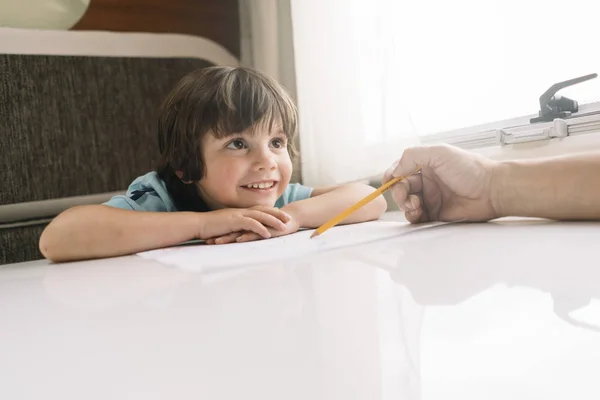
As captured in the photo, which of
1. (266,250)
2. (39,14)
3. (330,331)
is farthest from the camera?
(39,14)

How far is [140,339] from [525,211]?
1.97 feet

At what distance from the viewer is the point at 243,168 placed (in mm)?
1039

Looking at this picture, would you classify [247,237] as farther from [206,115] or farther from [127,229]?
[206,115]

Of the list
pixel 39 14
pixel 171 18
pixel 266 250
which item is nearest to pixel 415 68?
pixel 266 250

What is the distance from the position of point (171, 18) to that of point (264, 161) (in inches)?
Result: 44.8

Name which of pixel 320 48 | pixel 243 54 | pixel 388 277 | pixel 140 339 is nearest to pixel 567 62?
pixel 320 48

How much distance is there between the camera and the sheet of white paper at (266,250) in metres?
0.63

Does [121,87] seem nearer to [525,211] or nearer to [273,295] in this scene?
[525,211]

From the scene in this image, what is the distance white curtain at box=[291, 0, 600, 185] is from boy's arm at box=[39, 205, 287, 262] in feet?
1.87

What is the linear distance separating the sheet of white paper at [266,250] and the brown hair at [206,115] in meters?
0.30

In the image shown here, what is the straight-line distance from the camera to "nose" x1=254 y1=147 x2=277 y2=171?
3.39 feet

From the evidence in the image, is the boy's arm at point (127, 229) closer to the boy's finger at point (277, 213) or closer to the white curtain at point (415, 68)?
the boy's finger at point (277, 213)

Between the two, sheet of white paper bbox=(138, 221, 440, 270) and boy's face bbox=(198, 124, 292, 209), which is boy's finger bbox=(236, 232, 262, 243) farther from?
boy's face bbox=(198, 124, 292, 209)

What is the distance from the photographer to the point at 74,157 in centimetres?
164
